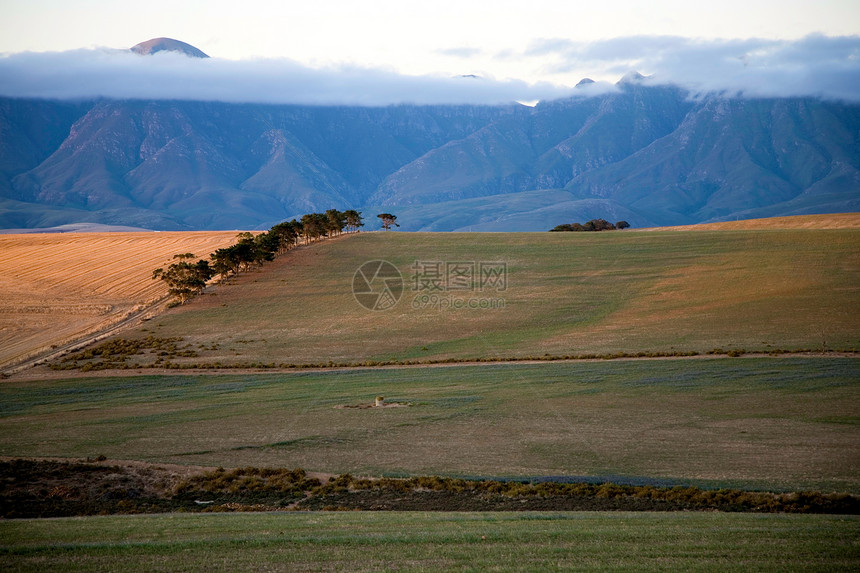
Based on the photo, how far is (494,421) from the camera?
34.1 m

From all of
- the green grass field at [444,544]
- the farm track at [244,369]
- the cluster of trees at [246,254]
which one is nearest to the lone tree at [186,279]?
the cluster of trees at [246,254]

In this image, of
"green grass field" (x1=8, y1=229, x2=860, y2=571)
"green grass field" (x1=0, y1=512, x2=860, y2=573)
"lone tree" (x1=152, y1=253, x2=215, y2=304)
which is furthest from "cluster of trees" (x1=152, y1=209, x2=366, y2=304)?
"green grass field" (x1=0, y1=512, x2=860, y2=573)

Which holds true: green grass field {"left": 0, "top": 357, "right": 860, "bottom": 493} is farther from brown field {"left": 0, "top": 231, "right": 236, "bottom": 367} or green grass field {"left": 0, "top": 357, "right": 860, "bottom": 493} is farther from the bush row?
brown field {"left": 0, "top": 231, "right": 236, "bottom": 367}

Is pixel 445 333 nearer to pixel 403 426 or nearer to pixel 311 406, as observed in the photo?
pixel 311 406

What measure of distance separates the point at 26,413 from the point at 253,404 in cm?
1306

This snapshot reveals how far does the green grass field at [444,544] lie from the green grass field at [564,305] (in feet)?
118

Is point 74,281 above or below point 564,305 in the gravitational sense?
above

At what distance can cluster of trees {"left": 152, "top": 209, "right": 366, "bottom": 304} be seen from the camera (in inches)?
3039

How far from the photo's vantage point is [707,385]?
39.8 metres

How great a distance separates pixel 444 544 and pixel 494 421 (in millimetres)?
19073

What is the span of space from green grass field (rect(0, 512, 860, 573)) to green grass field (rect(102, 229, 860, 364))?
118 ft

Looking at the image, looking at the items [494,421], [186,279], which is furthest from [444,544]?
[186,279]

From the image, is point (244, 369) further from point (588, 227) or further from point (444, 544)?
point (588, 227)

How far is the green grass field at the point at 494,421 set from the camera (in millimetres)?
26453
